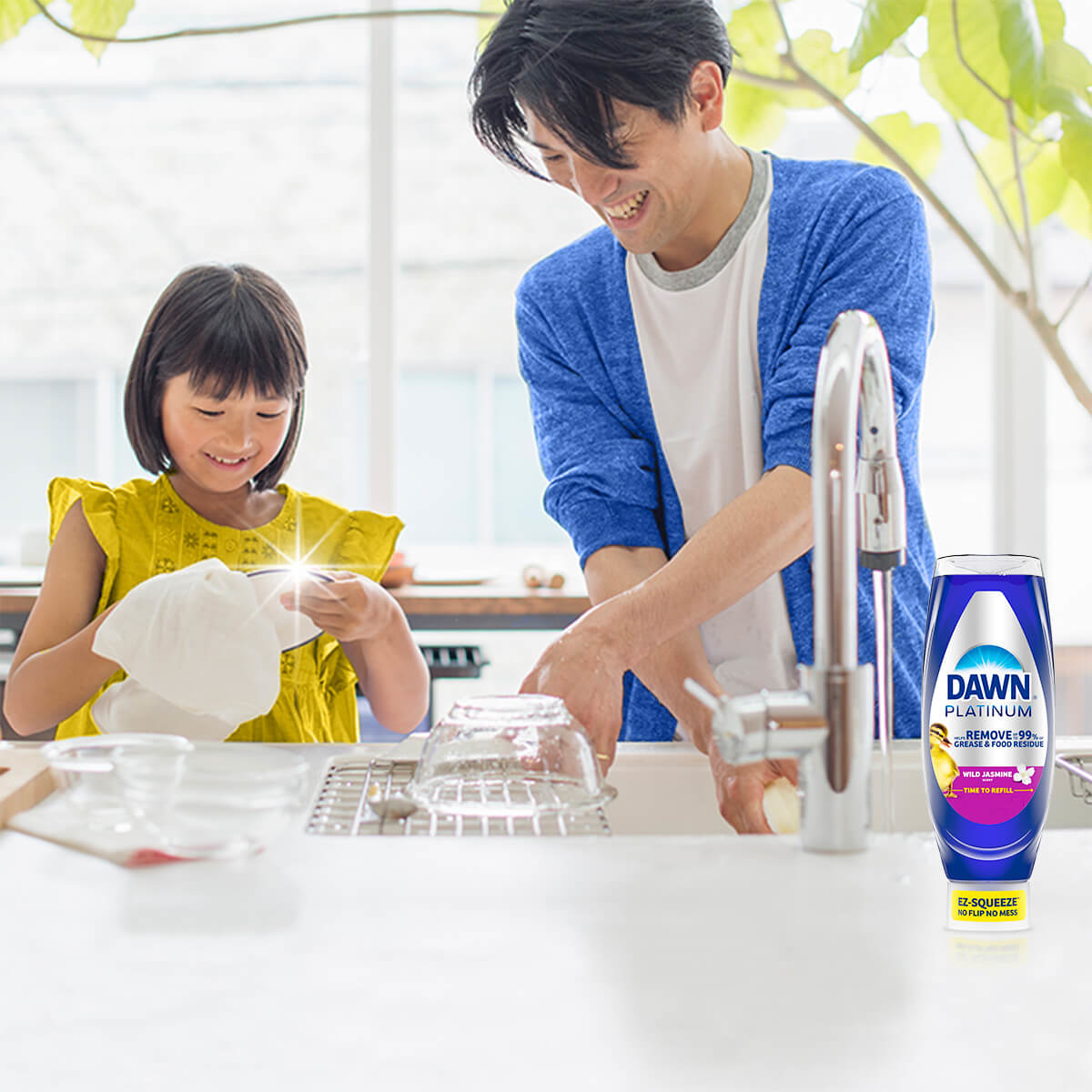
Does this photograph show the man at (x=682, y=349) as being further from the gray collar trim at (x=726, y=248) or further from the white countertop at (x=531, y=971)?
the white countertop at (x=531, y=971)

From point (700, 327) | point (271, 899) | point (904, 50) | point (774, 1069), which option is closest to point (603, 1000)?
point (774, 1069)

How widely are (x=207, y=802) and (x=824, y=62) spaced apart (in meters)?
1.91

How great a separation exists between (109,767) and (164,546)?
628 millimetres

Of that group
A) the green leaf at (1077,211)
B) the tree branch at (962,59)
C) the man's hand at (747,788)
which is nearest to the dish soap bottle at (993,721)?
the man's hand at (747,788)

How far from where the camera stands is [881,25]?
5.45ft

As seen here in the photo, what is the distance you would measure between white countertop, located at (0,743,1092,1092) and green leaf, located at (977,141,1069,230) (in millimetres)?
1601

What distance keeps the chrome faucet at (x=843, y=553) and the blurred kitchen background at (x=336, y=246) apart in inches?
106

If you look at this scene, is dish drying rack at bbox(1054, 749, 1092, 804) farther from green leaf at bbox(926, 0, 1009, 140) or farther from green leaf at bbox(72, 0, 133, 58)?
green leaf at bbox(72, 0, 133, 58)

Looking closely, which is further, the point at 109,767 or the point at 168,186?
the point at 168,186

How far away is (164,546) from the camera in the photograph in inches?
54.0

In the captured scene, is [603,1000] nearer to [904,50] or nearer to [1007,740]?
[1007,740]

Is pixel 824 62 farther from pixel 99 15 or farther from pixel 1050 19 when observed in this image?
pixel 99 15

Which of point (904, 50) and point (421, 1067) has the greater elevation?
point (904, 50)

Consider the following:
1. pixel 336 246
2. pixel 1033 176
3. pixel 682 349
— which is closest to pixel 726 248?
pixel 682 349
